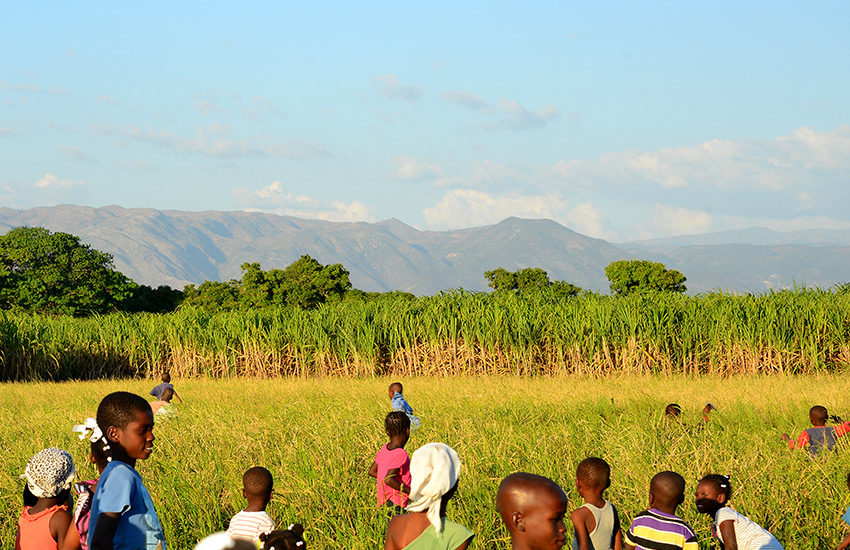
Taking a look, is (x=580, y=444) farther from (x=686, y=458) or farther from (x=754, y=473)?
(x=754, y=473)

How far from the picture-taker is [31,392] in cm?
1830

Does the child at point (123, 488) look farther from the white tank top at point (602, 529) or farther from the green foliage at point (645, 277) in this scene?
the green foliage at point (645, 277)

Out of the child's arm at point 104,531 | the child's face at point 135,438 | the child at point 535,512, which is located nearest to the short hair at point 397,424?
the child's face at point 135,438

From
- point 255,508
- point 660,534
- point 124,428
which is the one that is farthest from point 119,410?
point 660,534

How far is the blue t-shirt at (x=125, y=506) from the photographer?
356 centimetres

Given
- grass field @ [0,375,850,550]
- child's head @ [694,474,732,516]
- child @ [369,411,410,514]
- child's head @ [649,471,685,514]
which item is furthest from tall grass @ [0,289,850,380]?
child's head @ [649,471,685,514]

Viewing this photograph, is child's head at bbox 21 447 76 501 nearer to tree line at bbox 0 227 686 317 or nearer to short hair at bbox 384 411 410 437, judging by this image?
short hair at bbox 384 411 410 437

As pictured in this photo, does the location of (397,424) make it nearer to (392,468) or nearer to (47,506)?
(392,468)

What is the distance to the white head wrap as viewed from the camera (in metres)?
3.54

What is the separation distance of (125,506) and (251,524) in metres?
1.28

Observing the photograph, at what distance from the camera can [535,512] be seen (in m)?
3.09

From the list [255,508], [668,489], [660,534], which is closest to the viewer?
[660,534]

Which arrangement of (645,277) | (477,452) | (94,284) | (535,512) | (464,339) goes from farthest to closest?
1. (645,277)
2. (94,284)
3. (464,339)
4. (477,452)
5. (535,512)

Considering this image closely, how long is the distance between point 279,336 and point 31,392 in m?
7.30
